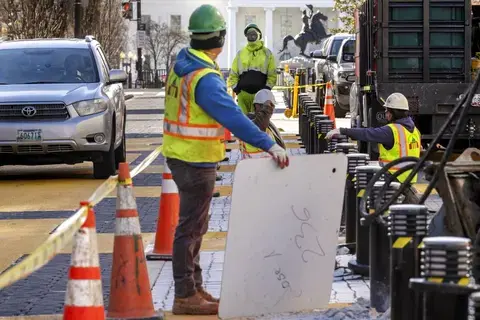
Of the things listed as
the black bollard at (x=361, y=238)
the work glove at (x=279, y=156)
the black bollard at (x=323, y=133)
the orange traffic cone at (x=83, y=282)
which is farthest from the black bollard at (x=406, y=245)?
the black bollard at (x=323, y=133)

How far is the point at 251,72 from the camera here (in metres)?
18.1

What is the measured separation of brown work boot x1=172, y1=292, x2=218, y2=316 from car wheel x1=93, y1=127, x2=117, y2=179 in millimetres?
9674

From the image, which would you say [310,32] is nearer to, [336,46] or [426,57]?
[336,46]

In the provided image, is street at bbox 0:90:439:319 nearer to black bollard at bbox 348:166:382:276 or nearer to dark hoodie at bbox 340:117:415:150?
black bollard at bbox 348:166:382:276

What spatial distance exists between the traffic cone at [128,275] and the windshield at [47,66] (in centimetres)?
1047

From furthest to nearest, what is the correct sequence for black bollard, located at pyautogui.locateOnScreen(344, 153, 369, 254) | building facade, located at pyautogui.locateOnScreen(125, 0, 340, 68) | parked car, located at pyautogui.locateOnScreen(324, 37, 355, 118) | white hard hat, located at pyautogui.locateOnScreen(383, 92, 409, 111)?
1. building facade, located at pyautogui.locateOnScreen(125, 0, 340, 68)
2. parked car, located at pyautogui.locateOnScreen(324, 37, 355, 118)
3. white hard hat, located at pyautogui.locateOnScreen(383, 92, 409, 111)
4. black bollard, located at pyautogui.locateOnScreen(344, 153, 369, 254)

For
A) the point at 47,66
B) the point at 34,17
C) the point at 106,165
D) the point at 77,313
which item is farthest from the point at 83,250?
the point at 34,17

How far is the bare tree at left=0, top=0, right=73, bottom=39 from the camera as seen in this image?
4044 cm

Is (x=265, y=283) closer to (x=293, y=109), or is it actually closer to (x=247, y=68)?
(x=247, y=68)

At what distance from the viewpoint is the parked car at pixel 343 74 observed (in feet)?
108

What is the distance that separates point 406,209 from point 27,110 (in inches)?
454

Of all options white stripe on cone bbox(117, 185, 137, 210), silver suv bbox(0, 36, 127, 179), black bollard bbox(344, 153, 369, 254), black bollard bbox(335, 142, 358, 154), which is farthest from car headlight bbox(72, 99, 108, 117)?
white stripe on cone bbox(117, 185, 137, 210)

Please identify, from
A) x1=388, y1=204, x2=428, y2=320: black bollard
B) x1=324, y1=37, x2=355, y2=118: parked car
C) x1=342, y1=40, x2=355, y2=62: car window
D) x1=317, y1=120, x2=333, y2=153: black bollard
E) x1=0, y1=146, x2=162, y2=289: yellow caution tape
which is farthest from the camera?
x1=324, y1=37, x2=355, y2=118: parked car

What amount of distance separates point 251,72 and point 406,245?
11271 mm
